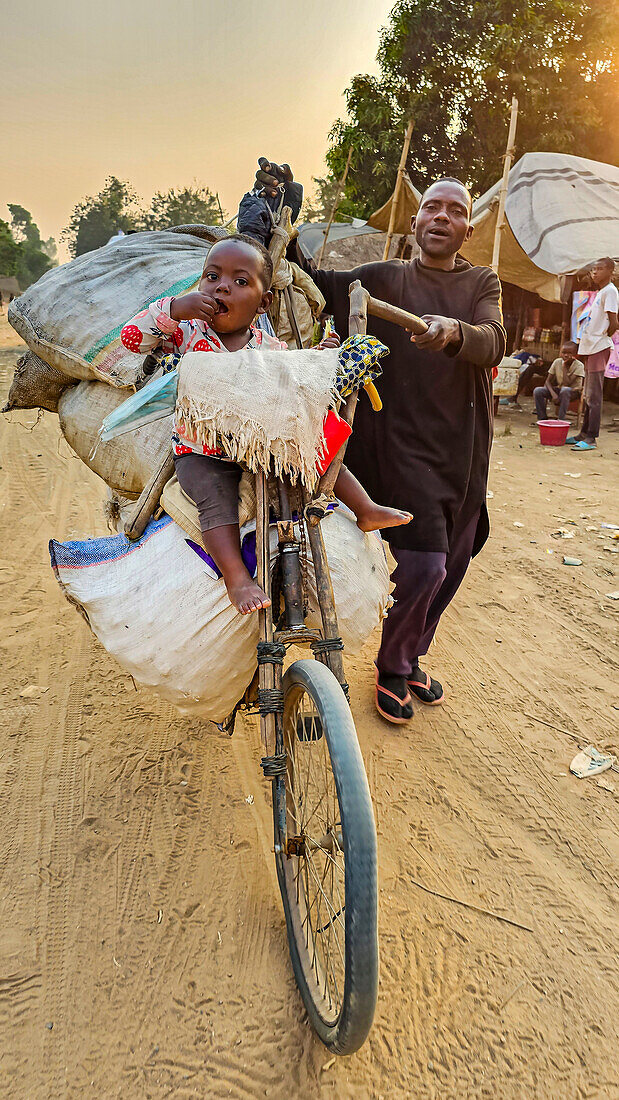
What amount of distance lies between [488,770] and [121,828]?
4.48 ft

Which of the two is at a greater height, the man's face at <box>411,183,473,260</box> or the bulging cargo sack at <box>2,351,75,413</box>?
the man's face at <box>411,183,473,260</box>

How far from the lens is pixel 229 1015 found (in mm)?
1729

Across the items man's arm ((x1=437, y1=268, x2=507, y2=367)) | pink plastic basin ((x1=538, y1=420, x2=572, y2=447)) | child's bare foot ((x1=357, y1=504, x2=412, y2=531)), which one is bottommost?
pink plastic basin ((x1=538, y1=420, x2=572, y2=447))

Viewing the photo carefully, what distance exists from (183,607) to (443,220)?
1.71 metres

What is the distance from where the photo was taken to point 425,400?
2668mm

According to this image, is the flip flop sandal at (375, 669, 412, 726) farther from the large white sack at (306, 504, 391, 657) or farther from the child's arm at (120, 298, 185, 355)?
the child's arm at (120, 298, 185, 355)

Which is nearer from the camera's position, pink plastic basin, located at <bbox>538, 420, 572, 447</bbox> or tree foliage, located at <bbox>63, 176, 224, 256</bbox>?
pink plastic basin, located at <bbox>538, 420, 572, 447</bbox>

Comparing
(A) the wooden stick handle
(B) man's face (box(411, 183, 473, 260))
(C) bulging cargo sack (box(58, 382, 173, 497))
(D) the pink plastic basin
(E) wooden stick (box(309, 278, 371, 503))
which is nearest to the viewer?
(E) wooden stick (box(309, 278, 371, 503))

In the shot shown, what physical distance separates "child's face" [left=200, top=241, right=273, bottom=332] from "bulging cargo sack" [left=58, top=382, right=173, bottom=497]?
692 millimetres

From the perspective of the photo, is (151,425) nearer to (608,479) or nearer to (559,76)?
(608,479)

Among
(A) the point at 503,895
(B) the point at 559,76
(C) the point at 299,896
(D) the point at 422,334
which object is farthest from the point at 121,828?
(B) the point at 559,76

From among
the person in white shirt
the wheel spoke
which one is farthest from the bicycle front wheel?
the person in white shirt

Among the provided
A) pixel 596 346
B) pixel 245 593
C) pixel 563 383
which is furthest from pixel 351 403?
pixel 563 383

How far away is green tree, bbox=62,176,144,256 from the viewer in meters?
50.6
